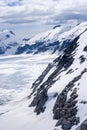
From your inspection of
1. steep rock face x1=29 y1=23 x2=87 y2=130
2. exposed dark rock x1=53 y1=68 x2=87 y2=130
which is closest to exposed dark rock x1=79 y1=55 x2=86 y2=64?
steep rock face x1=29 y1=23 x2=87 y2=130

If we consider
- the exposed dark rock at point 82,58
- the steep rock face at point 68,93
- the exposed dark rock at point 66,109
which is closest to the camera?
the exposed dark rock at point 66,109

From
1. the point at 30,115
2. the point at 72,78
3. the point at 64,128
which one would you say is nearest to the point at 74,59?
the point at 72,78

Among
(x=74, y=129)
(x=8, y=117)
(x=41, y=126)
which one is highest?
(x=74, y=129)

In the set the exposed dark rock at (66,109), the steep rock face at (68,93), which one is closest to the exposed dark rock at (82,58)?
the steep rock face at (68,93)

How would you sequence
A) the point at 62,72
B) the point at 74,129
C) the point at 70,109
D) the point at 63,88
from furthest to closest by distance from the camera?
the point at 62,72 < the point at 63,88 < the point at 70,109 < the point at 74,129

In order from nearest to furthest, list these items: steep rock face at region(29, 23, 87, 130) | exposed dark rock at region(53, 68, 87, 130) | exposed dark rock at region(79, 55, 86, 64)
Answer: exposed dark rock at region(53, 68, 87, 130) < steep rock face at region(29, 23, 87, 130) < exposed dark rock at region(79, 55, 86, 64)

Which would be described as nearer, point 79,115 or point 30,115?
point 79,115

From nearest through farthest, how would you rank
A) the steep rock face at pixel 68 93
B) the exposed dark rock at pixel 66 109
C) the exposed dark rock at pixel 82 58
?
1. the exposed dark rock at pixel 66 109
2. the steep rock face at pixel 68 93
3. the exposed dark rock at pixel 82 58

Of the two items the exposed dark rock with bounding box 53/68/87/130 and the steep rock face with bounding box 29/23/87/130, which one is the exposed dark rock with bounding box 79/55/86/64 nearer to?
the steep rock face with bounding box 29/23/87/130

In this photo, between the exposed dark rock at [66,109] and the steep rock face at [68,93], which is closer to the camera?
the exposed dark rock at [66,109]

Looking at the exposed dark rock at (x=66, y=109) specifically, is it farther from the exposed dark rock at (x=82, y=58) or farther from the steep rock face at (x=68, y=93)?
Answer: the exposed dark rock at (x=82, y=58)

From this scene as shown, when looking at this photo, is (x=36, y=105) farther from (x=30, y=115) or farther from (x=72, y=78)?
(x=72, y=78)
